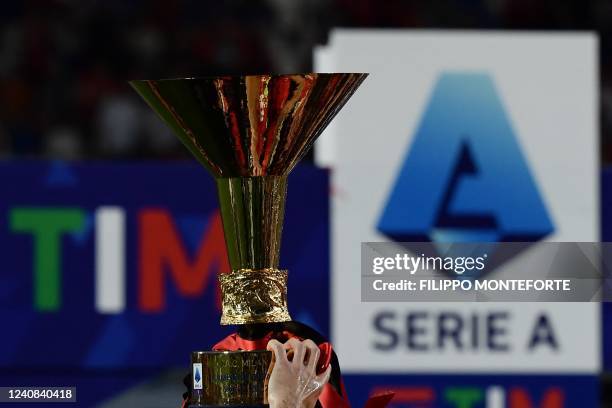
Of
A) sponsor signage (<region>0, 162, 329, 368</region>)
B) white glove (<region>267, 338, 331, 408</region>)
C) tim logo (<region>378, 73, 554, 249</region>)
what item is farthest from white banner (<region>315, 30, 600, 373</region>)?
white glove (<region>267, 338, 331, 408</region>)

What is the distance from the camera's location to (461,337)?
14.4ft

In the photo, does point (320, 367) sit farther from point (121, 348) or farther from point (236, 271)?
point (121, 348)

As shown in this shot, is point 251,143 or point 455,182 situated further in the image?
point 455,182

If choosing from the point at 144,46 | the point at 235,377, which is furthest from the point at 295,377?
the point at 144,46

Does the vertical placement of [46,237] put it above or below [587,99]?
below

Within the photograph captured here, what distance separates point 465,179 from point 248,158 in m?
2.63

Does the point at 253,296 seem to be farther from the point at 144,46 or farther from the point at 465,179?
the point at 144,46

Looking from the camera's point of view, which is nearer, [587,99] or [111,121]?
[587,99]

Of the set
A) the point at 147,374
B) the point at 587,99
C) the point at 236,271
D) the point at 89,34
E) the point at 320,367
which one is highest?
the point at 89,34

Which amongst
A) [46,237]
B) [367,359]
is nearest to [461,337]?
[367,359]

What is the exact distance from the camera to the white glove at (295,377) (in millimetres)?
1810

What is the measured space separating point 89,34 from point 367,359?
364 centimetres

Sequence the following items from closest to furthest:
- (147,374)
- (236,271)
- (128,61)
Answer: (236,271), (147,374), (128,61)

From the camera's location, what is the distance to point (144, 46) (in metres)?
7.43
